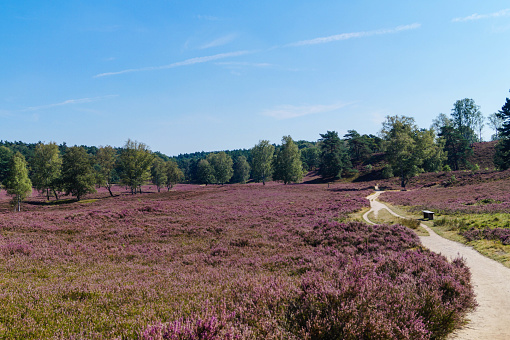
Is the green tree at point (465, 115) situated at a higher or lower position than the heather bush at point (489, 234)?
higher

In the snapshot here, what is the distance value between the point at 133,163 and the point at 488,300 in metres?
67.6

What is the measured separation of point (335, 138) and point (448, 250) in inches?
3437

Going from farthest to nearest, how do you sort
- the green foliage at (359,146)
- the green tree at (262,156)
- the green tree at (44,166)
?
A: the green foliage at (359,146) < the green tree at (262,156) < the green tree at (44,166)

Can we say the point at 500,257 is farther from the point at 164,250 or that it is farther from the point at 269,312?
the point at 164,250

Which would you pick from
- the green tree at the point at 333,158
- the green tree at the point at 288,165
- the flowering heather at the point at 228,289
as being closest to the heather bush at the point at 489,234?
the flowering heather at the point at 228,289

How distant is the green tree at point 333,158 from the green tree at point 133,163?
193 ft

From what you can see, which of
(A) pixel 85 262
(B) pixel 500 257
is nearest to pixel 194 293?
(A) pixel 85 262

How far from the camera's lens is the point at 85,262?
10945 mm

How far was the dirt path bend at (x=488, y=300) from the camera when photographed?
5410 millimetres

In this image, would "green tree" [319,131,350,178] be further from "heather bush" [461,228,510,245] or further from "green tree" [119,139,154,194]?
"heather bush" [461,228,510,245]

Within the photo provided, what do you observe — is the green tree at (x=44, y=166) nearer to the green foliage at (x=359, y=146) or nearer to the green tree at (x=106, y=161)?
the green tree at (x=106, y=161)

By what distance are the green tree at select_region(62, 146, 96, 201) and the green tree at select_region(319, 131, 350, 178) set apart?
233 ft

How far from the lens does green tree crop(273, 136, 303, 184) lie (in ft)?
274

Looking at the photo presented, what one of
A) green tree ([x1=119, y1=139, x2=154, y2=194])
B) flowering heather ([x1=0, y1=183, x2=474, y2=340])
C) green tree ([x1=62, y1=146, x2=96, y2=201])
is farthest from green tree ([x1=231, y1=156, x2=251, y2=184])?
flowering heather ([x1=0, y1=183, x2=474, y2=340])
